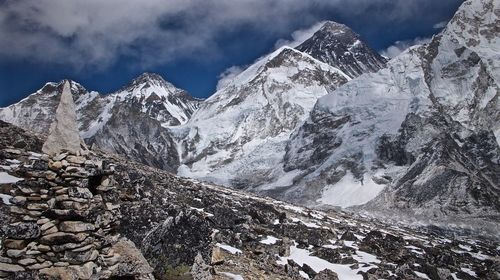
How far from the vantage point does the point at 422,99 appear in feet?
593

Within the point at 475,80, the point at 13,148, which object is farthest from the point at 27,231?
the point at 475,80

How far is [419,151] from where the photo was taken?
15875 centimetres

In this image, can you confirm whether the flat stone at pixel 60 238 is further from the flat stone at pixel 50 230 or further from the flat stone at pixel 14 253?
the flat stone at pixel 14 253

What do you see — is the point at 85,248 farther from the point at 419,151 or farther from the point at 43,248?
the point at 419,151

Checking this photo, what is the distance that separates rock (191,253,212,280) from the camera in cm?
1437

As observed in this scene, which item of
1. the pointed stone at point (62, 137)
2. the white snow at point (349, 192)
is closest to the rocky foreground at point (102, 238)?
the pointed stone at point (62, 137)

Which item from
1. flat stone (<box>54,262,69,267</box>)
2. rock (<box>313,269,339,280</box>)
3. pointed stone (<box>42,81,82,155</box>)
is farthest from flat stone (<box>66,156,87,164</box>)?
rock (<box>313,269,339,280</box>)

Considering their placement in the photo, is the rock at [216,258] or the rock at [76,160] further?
the rock at [216,258]

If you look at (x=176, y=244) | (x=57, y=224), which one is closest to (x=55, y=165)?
(x=57, y=224)

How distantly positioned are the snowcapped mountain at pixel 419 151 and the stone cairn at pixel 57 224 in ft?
418

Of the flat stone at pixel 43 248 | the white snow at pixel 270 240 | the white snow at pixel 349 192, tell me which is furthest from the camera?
the white snow at pixel 349 192

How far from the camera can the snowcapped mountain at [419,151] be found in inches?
5261

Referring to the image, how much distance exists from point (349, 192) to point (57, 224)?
5887 inches

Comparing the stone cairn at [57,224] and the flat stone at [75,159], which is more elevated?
the flat stone at [75,159]
